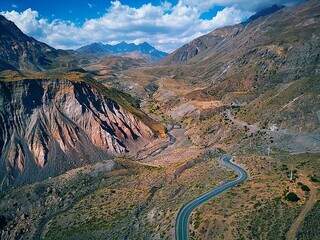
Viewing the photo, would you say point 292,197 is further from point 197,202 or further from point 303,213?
point 197,202

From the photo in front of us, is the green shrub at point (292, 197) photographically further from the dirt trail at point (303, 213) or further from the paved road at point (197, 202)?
the paved road at point (197, 202)

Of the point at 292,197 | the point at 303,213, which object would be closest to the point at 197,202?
the point at 292,197

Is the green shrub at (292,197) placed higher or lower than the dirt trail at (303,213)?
higher

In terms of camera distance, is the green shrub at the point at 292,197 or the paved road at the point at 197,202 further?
the green shrub at the point at 292,197

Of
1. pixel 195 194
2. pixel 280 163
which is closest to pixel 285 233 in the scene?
pixel 195 194

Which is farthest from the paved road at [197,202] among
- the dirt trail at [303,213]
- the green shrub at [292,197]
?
the dirt trail at [303,213]

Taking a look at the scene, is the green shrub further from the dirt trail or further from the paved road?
the paved road

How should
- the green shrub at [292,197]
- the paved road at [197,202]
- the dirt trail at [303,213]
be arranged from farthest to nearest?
1. the green shrub at [292,197]
2. the paved road at [197,202]
3. the dirt trail at [303,213]
